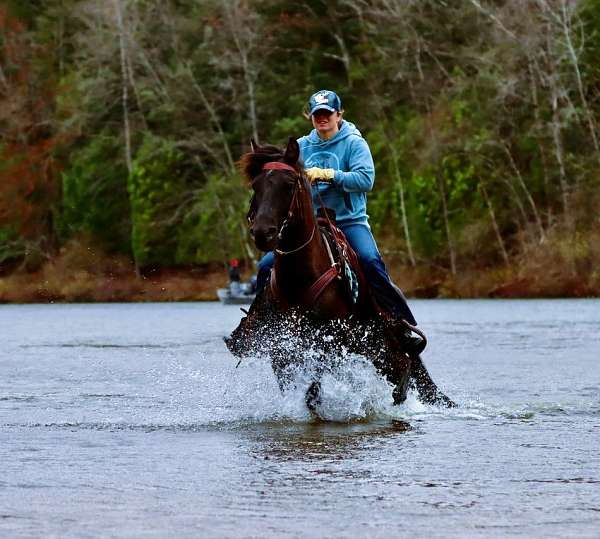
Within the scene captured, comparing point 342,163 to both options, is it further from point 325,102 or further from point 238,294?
point 238,294

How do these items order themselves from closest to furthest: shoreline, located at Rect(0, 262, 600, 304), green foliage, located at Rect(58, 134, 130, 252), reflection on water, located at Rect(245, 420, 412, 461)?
1. reflection on water, located at Rect(245, 420, 412, 461)
2. shoreline, located at Rect(0, 262, 600, 304)
3. green foliage, located at Rect(58, 134, 130, 252)

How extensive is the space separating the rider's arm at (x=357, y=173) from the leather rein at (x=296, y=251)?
0.55 metres

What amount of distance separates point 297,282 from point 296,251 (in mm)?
221

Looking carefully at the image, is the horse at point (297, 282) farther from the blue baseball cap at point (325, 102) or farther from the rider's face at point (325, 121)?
the blue baseball cap at point (325, 102)

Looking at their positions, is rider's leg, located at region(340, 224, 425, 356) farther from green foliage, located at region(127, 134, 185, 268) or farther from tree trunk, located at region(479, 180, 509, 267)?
green foliage, located at region(127, 134, 185, 268)

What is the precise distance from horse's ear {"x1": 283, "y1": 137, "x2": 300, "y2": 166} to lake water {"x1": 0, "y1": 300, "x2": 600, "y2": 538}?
152cm

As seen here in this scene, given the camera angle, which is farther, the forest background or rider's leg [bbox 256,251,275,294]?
the forest background

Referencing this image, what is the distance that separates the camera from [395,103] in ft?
223

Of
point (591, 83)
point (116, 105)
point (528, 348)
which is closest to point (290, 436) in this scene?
point (528, 348)

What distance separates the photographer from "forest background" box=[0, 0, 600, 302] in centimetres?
5728

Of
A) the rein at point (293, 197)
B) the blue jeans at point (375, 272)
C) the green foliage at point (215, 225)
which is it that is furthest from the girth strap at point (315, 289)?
the green foliage at point (215, 225)

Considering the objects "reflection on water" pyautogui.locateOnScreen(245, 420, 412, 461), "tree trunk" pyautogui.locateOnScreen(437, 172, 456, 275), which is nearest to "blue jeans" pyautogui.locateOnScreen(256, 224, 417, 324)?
"reflection on water" pyautogui.locateOnScreen(245, 420, 412, 461)

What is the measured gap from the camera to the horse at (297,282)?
11.2m

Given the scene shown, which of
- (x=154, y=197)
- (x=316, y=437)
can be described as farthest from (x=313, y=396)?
(x=154, y=197)
